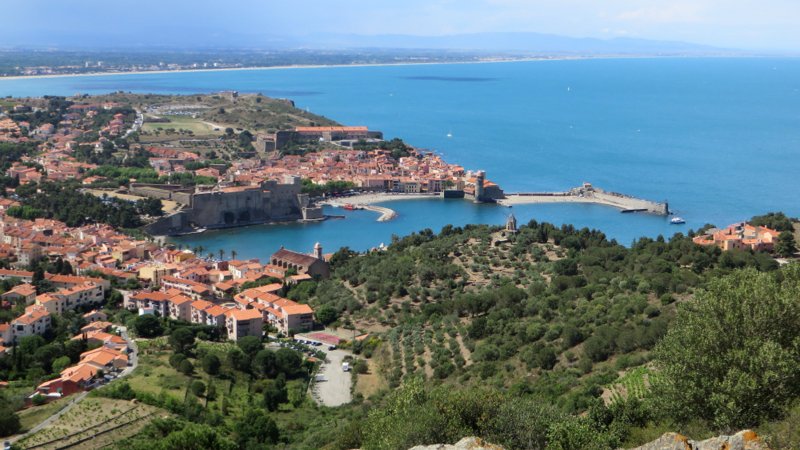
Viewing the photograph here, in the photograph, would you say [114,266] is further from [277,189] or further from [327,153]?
[327,153]

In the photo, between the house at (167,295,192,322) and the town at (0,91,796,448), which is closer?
the town at (0,91,796,448)

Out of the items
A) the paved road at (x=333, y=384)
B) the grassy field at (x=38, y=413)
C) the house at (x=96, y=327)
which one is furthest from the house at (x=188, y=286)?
the grassy field at (x=38, y=413)

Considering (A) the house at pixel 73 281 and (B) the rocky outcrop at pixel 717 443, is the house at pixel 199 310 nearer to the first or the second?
(A) the house at pixel 73 281

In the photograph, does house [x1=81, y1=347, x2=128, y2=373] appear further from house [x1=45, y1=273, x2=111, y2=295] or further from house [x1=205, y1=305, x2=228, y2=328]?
house [x1=45, y1=273, x2=111, y2=295]

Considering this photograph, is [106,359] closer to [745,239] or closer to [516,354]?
[516,354]

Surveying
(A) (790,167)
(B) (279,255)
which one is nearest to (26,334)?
(B) (279,255)

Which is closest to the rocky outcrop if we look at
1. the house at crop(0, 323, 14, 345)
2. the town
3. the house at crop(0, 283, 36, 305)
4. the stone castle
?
the town
